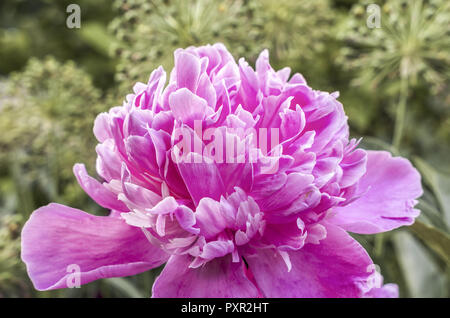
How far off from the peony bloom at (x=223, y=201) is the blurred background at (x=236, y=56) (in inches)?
5.8

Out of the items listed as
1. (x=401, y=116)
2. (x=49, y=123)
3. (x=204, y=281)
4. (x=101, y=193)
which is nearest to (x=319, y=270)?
(x=204, y=281)

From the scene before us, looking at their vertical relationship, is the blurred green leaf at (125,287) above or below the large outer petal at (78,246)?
below

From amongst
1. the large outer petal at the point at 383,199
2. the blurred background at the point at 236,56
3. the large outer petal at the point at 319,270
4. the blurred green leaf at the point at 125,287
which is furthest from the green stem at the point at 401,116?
the blurred green leaf at the point at 125,287

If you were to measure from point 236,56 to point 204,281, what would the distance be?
0.36 meters

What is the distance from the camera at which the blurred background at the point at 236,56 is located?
0.70 meters

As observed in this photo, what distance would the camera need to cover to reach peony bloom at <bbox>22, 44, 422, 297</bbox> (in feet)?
1.36

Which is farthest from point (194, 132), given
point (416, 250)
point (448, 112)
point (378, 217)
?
point (448, 112)

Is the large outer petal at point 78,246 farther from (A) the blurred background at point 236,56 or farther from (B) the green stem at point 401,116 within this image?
(B) the green stem at point 401,116

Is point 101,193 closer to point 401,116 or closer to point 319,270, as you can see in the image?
point 319,270

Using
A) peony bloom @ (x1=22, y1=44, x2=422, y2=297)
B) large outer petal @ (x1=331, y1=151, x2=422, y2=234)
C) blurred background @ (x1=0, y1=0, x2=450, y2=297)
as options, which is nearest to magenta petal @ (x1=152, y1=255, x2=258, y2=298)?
peony bloom @ (x1=22, y1=44, x2=422, y2=297)

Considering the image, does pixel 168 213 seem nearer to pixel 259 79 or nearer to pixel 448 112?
pixel 259 79

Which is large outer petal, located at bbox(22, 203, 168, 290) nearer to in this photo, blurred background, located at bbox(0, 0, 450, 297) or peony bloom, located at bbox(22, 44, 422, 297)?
peony bloom, located at bbox(22, 44, 422, 297)

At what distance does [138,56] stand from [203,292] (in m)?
0.38

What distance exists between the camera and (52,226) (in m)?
0.47
